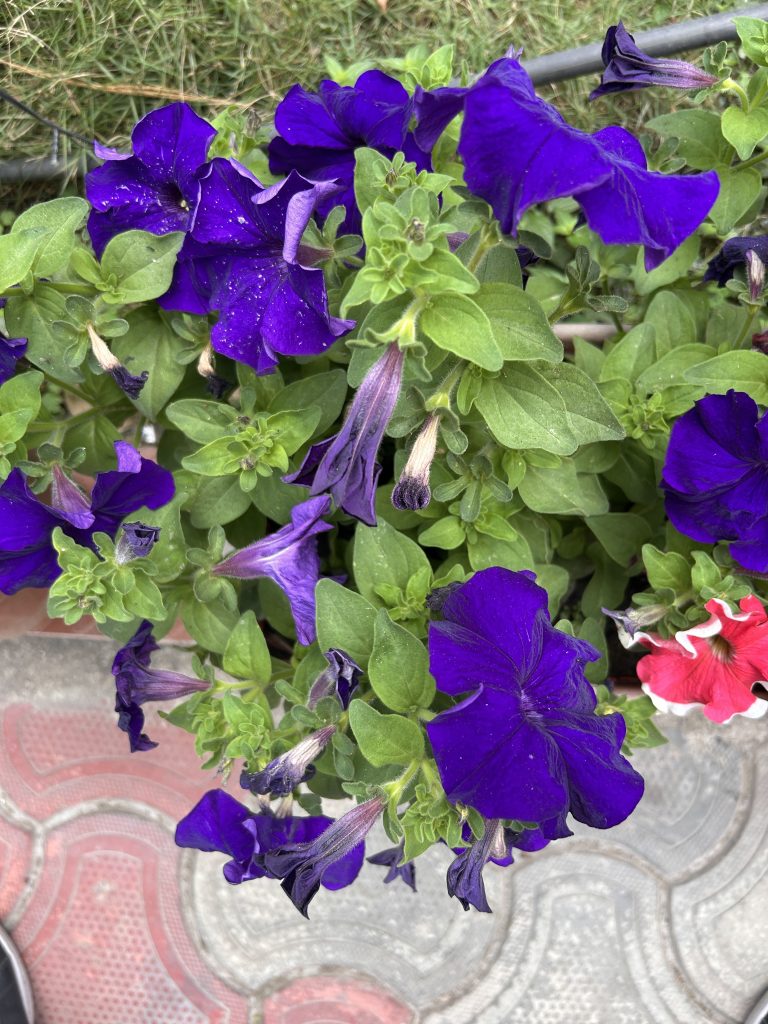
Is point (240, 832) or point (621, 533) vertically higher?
point (621, 533)

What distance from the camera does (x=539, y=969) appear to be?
6.41 feet

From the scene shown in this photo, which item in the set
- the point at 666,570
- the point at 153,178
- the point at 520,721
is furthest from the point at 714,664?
the point at 153,178

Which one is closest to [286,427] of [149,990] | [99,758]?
[99,758]

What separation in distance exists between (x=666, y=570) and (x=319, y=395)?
566 mm

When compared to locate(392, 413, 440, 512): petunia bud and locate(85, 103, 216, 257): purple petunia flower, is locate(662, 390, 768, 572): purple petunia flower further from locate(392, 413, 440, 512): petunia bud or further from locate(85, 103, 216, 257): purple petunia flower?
locate(85, 103, 216, 257): purple petunia flower

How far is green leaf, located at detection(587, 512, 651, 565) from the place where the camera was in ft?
4.57

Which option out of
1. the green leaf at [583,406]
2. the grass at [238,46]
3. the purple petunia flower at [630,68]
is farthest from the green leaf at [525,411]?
the grass at [238,46]

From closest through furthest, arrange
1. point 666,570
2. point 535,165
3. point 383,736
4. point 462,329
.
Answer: point 535,165, point 462,329, point 383,736, point 666,570

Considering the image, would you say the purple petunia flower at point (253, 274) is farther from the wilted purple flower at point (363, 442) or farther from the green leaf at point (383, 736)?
the green leaf at point (383, 736)

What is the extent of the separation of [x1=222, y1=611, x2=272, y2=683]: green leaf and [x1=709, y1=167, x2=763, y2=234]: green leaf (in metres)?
0.89

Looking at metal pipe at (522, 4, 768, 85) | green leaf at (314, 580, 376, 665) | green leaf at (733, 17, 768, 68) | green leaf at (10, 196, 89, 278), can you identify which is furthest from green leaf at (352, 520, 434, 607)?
metal pipe at (522, 4, 768, 85)

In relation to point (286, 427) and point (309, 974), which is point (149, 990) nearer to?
point (309, 974)

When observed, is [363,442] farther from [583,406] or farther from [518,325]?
[583,406]

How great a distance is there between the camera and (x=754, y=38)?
1.15 meters
